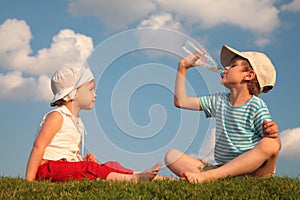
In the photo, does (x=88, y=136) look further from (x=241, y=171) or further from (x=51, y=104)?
(x=241, y=171)

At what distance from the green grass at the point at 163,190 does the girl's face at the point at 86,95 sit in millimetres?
1334

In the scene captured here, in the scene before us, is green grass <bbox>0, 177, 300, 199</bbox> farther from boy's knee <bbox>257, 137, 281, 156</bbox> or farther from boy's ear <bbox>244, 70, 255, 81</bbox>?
boy's ear <bbox>244, 70, 255, 81</bbox>

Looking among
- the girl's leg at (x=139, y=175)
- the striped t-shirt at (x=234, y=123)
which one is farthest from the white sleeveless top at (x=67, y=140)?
the striped t-shirt at (x=234, y=123)

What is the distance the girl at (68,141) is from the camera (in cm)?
538

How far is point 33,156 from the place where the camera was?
5566 mm

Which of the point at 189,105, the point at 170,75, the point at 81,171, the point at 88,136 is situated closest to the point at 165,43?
the point at 170,75

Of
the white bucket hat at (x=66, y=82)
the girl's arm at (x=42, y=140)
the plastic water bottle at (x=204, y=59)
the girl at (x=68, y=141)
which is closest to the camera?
the girl at (x=68, y=141)

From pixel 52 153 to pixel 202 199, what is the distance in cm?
253

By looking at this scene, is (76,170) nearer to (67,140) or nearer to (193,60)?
(67,140)

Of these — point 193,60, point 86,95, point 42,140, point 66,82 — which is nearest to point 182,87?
point 193,60

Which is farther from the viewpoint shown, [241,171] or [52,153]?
[52,153]

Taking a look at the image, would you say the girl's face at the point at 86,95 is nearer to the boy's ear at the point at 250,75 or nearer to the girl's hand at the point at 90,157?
the girl's hand at the point at 90,157

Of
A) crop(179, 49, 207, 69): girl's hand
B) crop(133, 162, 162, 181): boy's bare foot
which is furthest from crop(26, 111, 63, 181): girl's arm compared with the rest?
crop(179, 49, 207, 69): girl's hand

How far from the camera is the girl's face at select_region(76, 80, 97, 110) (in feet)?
18.7
